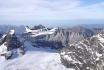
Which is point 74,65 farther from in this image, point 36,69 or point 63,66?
point 36,69

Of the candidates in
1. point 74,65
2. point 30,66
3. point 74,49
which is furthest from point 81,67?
point 30,66

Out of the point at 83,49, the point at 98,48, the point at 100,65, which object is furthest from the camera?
the point at 83,49

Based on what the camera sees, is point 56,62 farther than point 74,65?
Yes

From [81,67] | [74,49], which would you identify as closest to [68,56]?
[74,49]

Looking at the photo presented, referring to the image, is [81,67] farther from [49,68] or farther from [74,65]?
[49,68]

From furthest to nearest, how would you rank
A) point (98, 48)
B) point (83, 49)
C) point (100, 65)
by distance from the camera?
point (83, 49)
point (98, 48)
point (100, 65)

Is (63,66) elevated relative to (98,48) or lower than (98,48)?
lower
